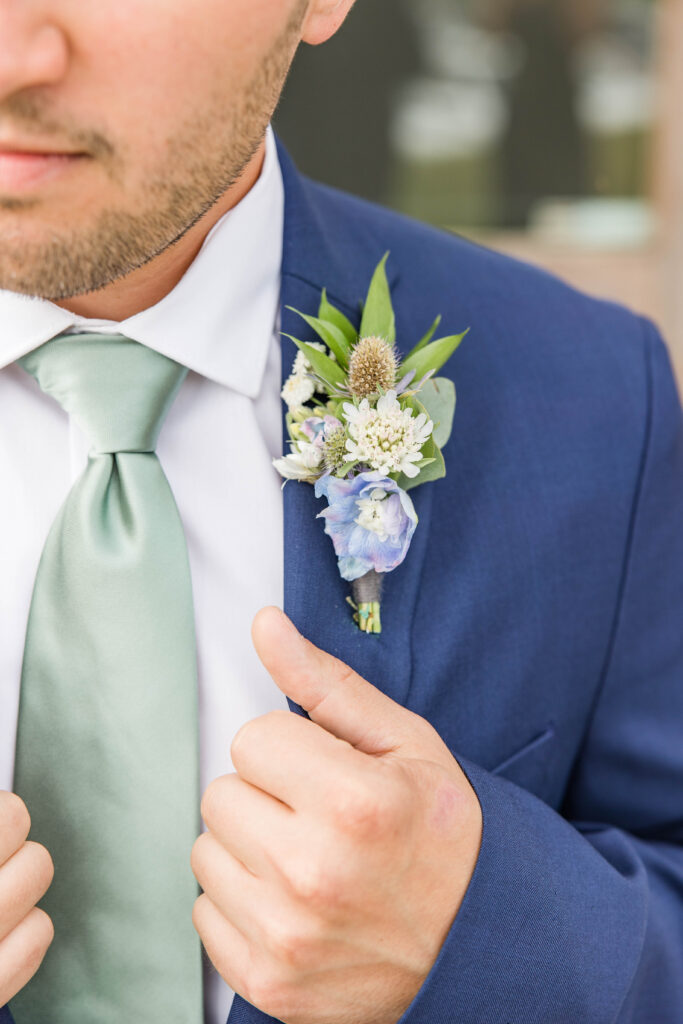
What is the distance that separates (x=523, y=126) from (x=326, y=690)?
4.60 m

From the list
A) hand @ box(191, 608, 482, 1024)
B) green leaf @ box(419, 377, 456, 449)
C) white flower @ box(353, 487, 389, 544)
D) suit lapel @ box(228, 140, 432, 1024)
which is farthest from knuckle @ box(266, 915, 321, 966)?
A: green leaf @ box(419, 377, 456, 449)

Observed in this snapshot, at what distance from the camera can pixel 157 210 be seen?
87 cm

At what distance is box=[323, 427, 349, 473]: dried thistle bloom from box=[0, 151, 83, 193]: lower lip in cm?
35

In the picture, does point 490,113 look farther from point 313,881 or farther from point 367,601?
point 313,881

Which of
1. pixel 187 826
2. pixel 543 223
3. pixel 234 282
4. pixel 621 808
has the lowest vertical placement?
pixel 621 808

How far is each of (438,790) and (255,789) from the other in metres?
0.17

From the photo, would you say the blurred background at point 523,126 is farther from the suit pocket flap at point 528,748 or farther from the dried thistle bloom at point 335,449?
the dried thistle bloom at point 335,449

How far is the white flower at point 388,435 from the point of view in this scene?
95cm

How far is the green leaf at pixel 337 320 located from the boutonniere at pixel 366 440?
0.02m

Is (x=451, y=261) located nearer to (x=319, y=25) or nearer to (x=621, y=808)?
(x=319, y=25)

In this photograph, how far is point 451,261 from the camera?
130 cm

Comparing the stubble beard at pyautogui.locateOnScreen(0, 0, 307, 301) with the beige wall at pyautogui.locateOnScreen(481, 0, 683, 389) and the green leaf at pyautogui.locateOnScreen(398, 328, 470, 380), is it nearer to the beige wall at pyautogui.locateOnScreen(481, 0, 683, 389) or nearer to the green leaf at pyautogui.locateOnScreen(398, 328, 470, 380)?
the green leaf at pyautogui.locateOnScreen(398, 328, 470, 380)

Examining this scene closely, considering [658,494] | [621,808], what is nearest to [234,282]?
[658,494]

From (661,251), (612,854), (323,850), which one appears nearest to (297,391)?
(323,850)
